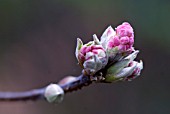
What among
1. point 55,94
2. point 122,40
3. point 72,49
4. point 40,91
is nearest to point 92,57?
point 122,40

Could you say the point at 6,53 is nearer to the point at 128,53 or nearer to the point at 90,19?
the point at 90,19

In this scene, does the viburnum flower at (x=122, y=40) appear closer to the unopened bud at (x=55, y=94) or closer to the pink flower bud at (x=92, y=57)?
the pink flower bud at (x=92, y=57)

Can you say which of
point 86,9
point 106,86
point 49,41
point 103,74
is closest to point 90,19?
point 86,9

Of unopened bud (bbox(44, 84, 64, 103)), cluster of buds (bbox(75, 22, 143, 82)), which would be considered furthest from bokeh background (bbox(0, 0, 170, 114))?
cluster of buds (bbox(75, 22, 143, 82))

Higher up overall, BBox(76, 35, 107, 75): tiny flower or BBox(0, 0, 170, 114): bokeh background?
BBox(0, 0, 170, 114): bokeh background

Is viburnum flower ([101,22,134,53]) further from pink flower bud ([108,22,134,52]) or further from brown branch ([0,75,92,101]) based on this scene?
brown branch ([0,75,92,101])

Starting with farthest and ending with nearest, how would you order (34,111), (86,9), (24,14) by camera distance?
(86,9) < (24,14) < (34,111)

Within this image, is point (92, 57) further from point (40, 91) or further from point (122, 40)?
point (40, 91)
